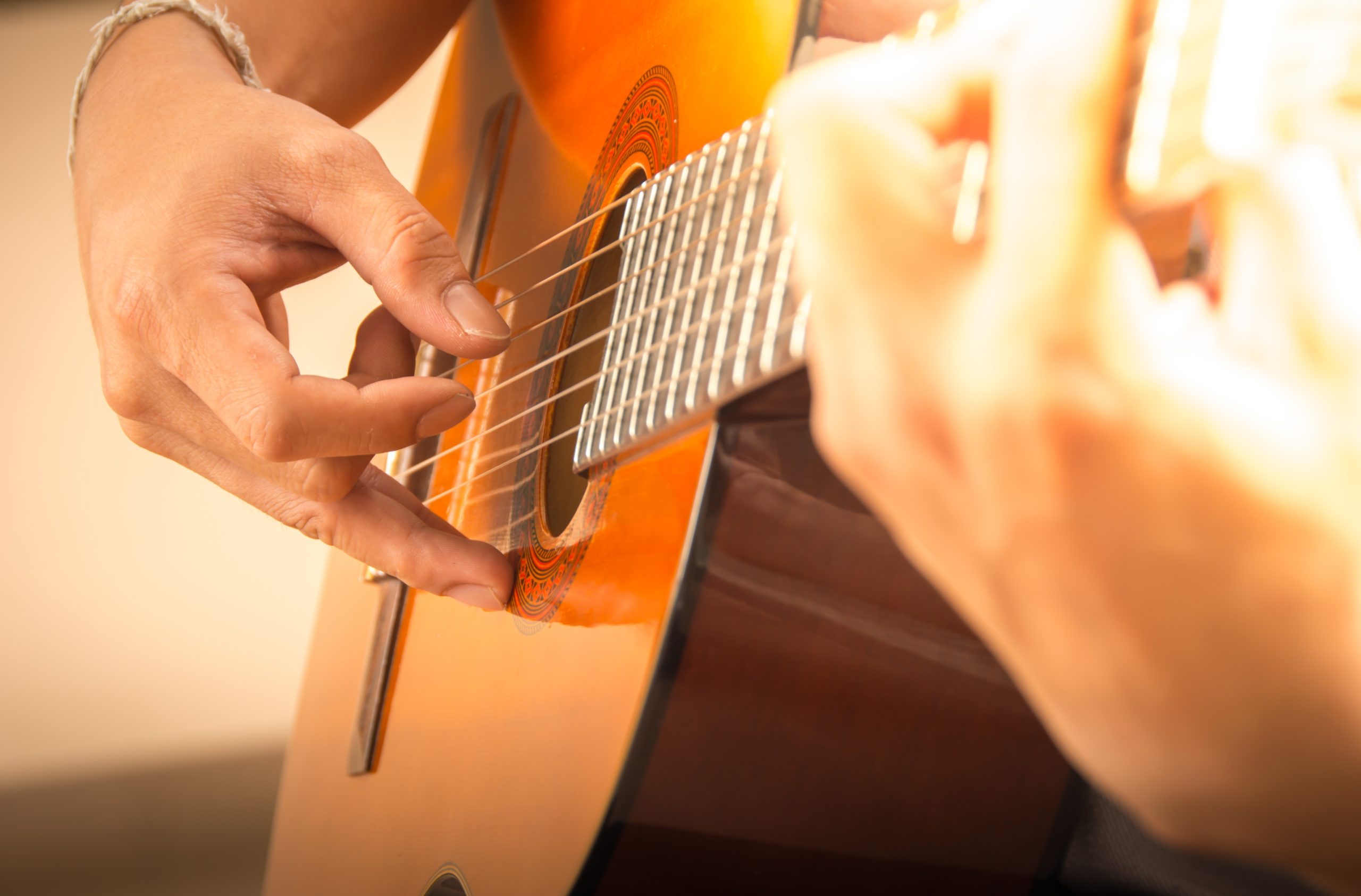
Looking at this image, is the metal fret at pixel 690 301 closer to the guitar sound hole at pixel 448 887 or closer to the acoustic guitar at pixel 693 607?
the acoustic guitar at pixel 693 607

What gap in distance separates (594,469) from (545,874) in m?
0.24

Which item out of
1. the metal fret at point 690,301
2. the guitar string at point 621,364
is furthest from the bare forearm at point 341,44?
the metal fret at point 690,301

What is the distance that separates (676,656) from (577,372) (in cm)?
25

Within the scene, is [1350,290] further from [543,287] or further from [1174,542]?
[543,287]

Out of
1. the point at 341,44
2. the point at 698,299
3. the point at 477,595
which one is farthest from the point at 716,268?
the point at 341,44

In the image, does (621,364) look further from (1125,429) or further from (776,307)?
(1125,429)

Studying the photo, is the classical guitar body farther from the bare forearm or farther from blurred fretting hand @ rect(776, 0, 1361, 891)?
the bare forearm

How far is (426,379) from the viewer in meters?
0.60

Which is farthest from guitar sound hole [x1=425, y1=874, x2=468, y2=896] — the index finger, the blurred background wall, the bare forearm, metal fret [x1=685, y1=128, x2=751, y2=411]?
the blurred background wall

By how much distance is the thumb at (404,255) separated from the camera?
24.0 inches

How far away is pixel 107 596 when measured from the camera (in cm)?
176

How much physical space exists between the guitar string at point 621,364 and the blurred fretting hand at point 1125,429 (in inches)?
4.8

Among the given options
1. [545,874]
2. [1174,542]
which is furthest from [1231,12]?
[545,874]

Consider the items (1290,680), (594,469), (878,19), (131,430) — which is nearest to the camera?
(1290,680)
